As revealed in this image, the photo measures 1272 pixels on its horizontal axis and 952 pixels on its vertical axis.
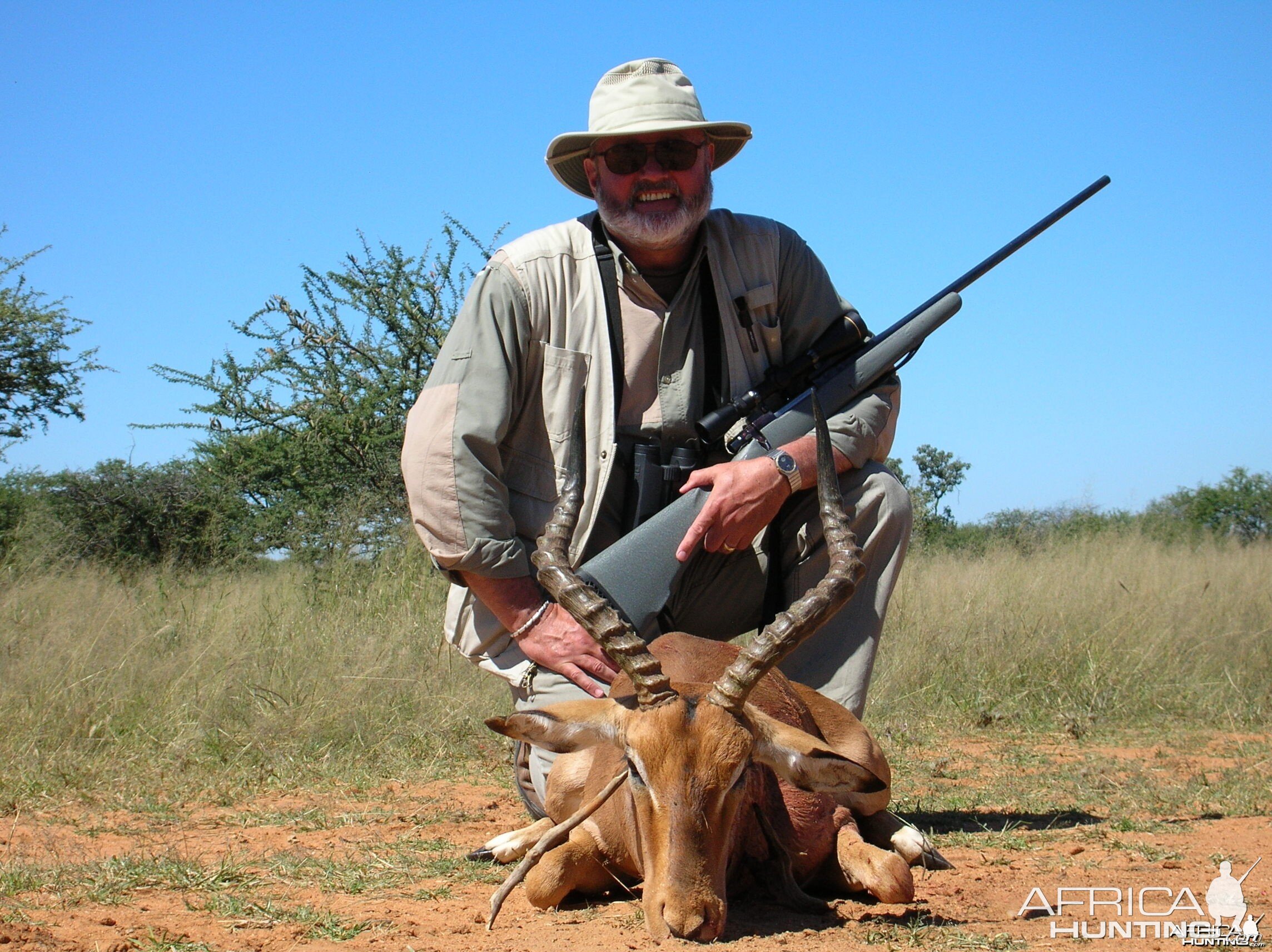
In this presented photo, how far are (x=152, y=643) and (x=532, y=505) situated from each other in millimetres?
3694

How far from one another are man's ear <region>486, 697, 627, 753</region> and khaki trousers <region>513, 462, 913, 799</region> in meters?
1.15

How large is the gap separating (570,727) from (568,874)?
21.0 inches

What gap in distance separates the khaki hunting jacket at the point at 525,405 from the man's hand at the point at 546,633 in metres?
0.08

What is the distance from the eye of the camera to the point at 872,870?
378 cm

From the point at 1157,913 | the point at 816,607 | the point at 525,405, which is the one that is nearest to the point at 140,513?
the point at 525,405

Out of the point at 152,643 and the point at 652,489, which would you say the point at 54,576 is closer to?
the point at 152,643

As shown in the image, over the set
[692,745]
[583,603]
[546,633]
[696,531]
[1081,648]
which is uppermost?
[696,531]

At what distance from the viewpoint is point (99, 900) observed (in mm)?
3861

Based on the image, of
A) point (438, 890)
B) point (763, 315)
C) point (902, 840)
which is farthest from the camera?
point (763, 315)

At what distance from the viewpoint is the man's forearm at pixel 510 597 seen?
4.96 metres

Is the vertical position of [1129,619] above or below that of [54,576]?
below

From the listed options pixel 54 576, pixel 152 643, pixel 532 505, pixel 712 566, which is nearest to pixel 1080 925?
pixel 712 566

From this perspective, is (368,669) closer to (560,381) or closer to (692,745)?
(560,381)

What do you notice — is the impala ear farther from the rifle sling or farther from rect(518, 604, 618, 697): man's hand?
the rifle sling
